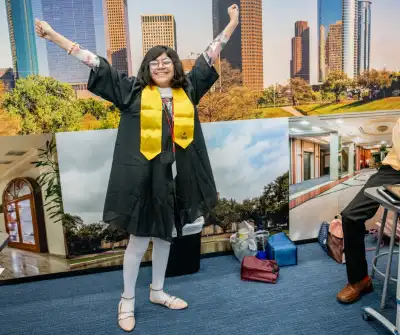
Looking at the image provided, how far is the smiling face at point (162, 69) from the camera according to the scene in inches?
85.0

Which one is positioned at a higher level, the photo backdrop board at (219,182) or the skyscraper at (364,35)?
the skyscraper at (364,35)

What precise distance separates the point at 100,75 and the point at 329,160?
200 centimetres

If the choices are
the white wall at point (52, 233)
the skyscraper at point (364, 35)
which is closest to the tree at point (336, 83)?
the skyscraper at point (364, 35)

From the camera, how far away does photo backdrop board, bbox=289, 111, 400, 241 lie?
326cm

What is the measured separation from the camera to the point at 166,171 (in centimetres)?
218

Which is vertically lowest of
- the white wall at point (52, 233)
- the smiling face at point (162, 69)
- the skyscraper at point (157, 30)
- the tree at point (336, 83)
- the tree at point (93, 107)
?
the white wall at point (52, 233)

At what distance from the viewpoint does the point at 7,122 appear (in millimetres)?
2650

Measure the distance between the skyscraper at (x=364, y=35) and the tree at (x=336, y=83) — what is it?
0.14 meters

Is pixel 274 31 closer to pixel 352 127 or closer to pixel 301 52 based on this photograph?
pixel 301 52

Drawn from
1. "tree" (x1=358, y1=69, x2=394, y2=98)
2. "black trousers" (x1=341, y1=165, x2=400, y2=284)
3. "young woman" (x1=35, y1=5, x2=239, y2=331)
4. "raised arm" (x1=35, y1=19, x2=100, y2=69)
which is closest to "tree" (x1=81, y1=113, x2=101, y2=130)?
"young woman" (x1=35, y1=5, x2=239, y2=331)

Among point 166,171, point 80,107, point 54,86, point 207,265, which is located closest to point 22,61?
point 54,86

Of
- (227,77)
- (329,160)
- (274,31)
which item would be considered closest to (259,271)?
(329,160)

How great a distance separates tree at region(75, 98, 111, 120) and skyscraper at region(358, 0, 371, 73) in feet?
6.48

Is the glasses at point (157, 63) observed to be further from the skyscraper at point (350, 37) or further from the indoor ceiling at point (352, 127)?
the skyscraper at point (350, 37)
